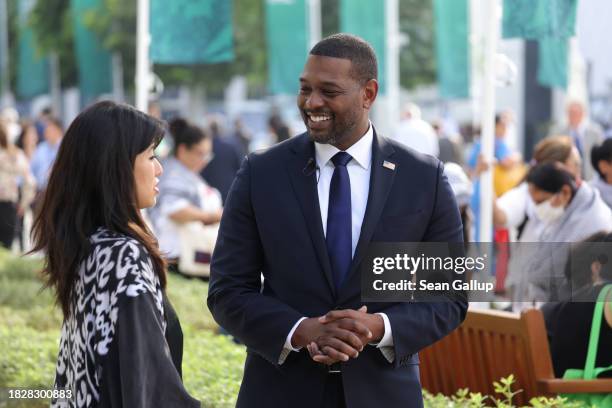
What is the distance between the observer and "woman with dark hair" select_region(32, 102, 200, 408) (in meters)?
3.66

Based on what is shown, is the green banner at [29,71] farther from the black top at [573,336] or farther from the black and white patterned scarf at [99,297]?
the black and white patterned scarf at [99,297]

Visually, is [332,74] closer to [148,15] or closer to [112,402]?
[112,402]

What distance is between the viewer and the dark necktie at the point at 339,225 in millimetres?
3736

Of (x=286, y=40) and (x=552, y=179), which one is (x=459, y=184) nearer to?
(x=552, y=179)

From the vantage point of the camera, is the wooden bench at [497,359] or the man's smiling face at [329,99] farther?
the wooden bench at [497,359]

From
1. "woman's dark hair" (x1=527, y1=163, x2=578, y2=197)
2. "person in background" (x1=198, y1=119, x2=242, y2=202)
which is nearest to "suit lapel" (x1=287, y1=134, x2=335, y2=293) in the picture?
"woman's dark hair" (x1=527, y1=163, x2=578, y2=197)

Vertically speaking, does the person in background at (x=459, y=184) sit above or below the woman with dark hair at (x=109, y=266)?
below

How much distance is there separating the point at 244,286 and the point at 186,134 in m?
6.56

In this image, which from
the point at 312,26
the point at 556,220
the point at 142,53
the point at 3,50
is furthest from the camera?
the point at 3,50

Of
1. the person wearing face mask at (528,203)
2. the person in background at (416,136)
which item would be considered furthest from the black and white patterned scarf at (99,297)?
the person in background at (416,136)

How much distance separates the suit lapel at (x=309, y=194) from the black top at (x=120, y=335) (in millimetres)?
510

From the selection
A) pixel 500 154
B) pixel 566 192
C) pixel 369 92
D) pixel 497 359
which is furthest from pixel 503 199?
pixel 369 92

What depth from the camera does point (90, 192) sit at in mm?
3912

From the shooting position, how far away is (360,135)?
3.84 metres
